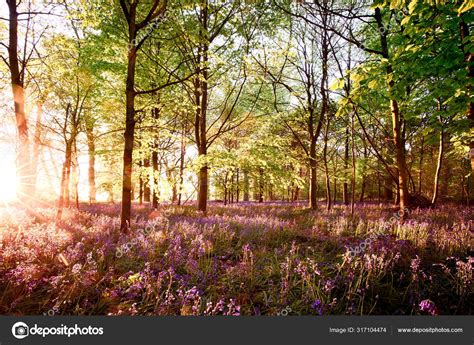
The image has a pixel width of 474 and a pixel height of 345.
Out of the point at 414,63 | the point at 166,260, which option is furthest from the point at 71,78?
the point at 414,63

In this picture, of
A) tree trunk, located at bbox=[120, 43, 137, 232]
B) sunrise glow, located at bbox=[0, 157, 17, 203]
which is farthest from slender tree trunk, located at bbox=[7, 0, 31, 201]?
tree trunk, located at bbox=[120, 43, 137, 232]

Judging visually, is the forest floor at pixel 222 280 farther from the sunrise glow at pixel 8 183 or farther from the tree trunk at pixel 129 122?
the sunrise glow at pixel 8 183

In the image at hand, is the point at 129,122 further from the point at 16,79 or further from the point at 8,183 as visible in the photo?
the point at 8,183

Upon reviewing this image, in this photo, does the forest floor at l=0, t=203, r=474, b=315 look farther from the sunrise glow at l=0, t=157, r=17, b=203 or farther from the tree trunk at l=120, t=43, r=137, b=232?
the sunrise glow at l=0, t=157, r=17, b=203

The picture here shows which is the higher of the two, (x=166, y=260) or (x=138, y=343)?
(x=166, y=260)

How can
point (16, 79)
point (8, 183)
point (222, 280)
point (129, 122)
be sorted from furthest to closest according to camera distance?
point (8, 183), point (16, 79), point (129, 122), point (222, 280)

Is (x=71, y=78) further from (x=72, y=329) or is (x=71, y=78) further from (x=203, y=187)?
(x=72, y=329)

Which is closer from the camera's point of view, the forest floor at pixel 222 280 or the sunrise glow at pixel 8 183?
the forest floor at pixel 222 280

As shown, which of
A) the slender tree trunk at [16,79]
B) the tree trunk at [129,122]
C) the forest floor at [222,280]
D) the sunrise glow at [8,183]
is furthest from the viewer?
the sunrise glow at [8,183]

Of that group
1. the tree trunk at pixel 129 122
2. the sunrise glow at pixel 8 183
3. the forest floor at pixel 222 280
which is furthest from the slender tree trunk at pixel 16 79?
the tree trunk at pixel 129 122

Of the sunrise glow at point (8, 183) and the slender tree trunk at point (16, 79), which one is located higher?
the slender tree trunk at point (16, 79)

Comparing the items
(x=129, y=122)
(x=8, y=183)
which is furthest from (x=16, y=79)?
(x=129, y=122)

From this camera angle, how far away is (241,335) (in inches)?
98.3

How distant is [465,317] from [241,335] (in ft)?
9.19
